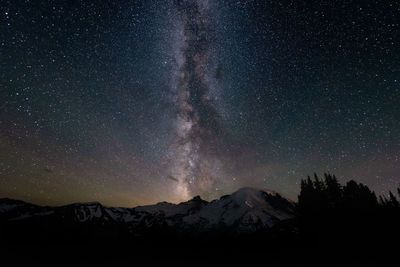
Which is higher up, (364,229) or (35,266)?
(364,229)

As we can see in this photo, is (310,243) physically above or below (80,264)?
above

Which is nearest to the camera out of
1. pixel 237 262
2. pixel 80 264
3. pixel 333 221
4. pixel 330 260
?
pixel 330 260

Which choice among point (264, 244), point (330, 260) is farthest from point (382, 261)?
point (264, 244)

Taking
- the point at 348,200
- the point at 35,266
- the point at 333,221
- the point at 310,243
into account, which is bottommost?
the point at 35,266

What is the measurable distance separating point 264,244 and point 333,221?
70.9 m

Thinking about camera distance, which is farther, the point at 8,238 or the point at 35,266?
the point at 8,238

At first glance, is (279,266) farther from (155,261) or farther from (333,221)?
(155,261)

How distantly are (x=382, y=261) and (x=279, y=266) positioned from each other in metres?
45.1

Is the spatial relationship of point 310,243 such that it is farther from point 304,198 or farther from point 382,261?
point 382,261

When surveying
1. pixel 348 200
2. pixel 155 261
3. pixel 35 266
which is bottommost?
pixel 35 266

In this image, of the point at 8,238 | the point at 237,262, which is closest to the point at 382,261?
the point at 237,262

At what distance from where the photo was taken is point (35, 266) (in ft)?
462

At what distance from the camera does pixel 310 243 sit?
96.4 meters

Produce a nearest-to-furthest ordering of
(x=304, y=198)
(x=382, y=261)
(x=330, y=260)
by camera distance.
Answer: (x=382, y=261) → (x=330, y=260) → (x=304, y=198)
